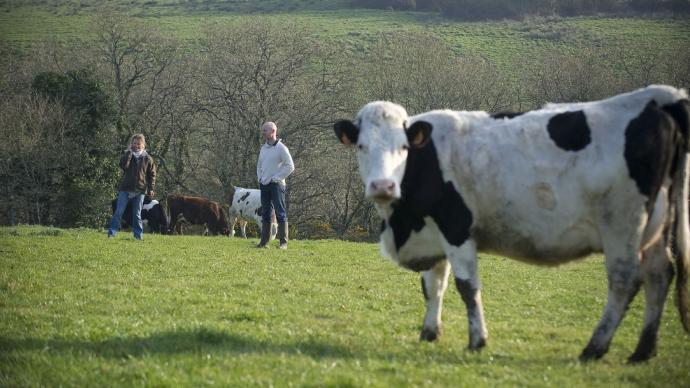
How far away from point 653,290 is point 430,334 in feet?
8.54

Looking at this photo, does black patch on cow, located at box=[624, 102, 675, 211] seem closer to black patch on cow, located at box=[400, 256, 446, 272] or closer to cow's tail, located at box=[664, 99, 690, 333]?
cow's tail, located at box=[664, 99, 690, 333]

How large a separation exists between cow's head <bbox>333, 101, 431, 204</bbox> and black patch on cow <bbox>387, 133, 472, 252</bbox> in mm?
208

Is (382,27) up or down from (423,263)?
up

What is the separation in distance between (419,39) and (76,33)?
38.8 meters

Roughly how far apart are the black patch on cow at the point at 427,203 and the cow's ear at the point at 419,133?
8.4 inches

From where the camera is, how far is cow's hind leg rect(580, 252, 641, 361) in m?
7.60

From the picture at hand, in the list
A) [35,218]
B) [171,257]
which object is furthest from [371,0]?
[171,257]

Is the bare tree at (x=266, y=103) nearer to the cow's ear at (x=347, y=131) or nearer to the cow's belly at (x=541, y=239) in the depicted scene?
the cow's ear at (x=347, y=131)

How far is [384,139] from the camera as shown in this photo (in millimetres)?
8367

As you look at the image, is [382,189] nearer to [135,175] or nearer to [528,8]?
[135,175]

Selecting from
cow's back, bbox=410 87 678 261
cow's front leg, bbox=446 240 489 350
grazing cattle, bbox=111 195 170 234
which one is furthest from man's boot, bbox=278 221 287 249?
grazing cattle, bbox=111 195 170 234

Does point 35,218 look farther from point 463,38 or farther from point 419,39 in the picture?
point 463,38

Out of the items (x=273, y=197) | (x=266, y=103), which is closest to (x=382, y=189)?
(x=273, y=197)

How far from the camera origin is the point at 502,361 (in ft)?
24.4
